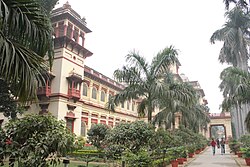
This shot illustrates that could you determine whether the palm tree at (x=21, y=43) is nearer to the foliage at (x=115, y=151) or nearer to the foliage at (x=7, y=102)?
the foliage at (x=115, y=151)

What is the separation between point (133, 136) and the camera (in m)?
9.42

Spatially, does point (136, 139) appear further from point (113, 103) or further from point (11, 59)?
point (11, 59)

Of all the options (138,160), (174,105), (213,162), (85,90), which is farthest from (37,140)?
(85,90)

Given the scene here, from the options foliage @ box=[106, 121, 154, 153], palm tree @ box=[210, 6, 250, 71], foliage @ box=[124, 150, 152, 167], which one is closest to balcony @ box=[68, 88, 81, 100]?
foliage @ box=[106, 121, 154, 153]

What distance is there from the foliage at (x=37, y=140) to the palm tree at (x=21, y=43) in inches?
30.2

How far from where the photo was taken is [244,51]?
23.1 m

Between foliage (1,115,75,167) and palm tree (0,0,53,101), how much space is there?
2.51 feet

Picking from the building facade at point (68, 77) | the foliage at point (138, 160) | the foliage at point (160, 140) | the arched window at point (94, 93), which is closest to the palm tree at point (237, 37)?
the building facade at point (68, 77)

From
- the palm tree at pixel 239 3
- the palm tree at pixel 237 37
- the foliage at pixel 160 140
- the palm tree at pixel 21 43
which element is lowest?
the foliage at pixel 160 140

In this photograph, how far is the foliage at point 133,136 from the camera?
31.0 feet

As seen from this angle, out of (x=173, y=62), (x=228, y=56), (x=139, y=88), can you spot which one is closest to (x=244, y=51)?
(x=228, y=56)

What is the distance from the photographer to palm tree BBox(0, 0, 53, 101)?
4.28 m

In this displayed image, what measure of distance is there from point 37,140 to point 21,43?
6.47ft

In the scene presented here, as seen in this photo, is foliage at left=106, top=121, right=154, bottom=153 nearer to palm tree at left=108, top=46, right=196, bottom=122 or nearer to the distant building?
palm tree at left=108, top=46, right=196, bottom=122
